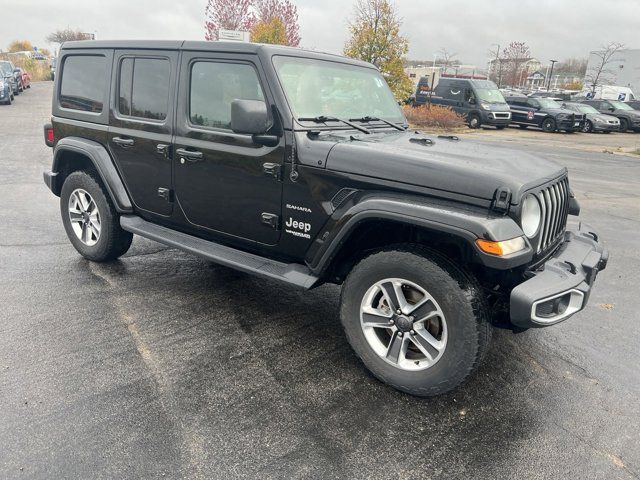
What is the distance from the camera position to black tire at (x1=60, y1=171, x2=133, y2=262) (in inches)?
174

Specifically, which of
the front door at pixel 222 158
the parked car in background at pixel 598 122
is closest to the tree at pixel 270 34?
the parked car in background at pixel 598 122

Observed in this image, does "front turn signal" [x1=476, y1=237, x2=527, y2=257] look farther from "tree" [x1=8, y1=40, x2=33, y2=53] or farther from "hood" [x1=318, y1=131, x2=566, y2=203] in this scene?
"tree" [x1=8, y1=40, x2=33, y2=53]

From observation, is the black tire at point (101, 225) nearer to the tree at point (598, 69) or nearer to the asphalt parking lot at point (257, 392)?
the asphalt parking lot at point (257, 392)

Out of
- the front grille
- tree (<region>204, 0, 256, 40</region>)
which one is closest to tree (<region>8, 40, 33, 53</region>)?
tree (<region>204, 0, 256, 40</region>)

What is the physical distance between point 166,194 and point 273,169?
44.6 inches

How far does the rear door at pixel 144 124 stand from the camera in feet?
12.6

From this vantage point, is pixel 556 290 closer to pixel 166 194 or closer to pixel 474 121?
pixel 166 194

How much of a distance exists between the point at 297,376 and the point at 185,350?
2.55ft

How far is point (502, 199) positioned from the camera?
2.54 metres

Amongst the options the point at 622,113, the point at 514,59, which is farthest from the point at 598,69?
the point at 622,113

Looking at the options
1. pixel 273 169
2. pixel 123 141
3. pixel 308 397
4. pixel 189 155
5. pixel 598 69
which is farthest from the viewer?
pixel 598 69

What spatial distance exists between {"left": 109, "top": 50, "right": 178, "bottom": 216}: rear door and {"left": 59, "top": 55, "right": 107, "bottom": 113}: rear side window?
0.71 feet

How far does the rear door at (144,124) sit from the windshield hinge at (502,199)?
244cm

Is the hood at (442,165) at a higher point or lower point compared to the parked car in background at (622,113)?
higher
